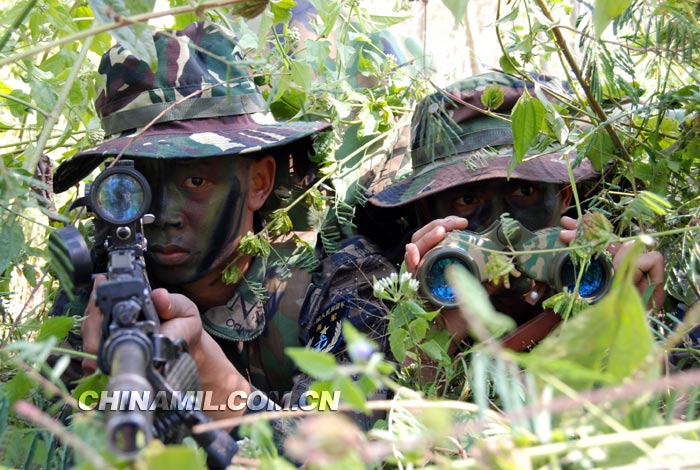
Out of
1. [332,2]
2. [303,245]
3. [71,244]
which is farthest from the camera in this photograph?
[303,245]

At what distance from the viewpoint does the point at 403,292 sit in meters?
1.62

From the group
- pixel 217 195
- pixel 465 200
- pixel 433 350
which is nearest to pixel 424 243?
pixel 433 350

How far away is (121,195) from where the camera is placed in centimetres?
157

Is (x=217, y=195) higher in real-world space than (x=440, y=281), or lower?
higher

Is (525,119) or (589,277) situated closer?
(525,119)

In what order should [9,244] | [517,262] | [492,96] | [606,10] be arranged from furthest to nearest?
[492,96] < [517,262] < [9,244] < [606,10]

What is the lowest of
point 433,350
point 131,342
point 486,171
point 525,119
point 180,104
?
point 131,342

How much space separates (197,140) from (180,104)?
149 mm

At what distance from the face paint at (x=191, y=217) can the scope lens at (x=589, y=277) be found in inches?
34.8

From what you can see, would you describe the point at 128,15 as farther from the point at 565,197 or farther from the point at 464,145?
the point at 565,197

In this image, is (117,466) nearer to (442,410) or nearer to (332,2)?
(442,410)

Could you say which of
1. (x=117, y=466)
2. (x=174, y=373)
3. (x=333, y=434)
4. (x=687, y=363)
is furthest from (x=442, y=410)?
(x=687, y=363)

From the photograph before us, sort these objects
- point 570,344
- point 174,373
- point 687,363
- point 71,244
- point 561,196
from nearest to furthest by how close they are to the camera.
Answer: point 570,344, point 174,373, point 71,244, point 687,363, point 561,196

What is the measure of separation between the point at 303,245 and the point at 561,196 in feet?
2.25
